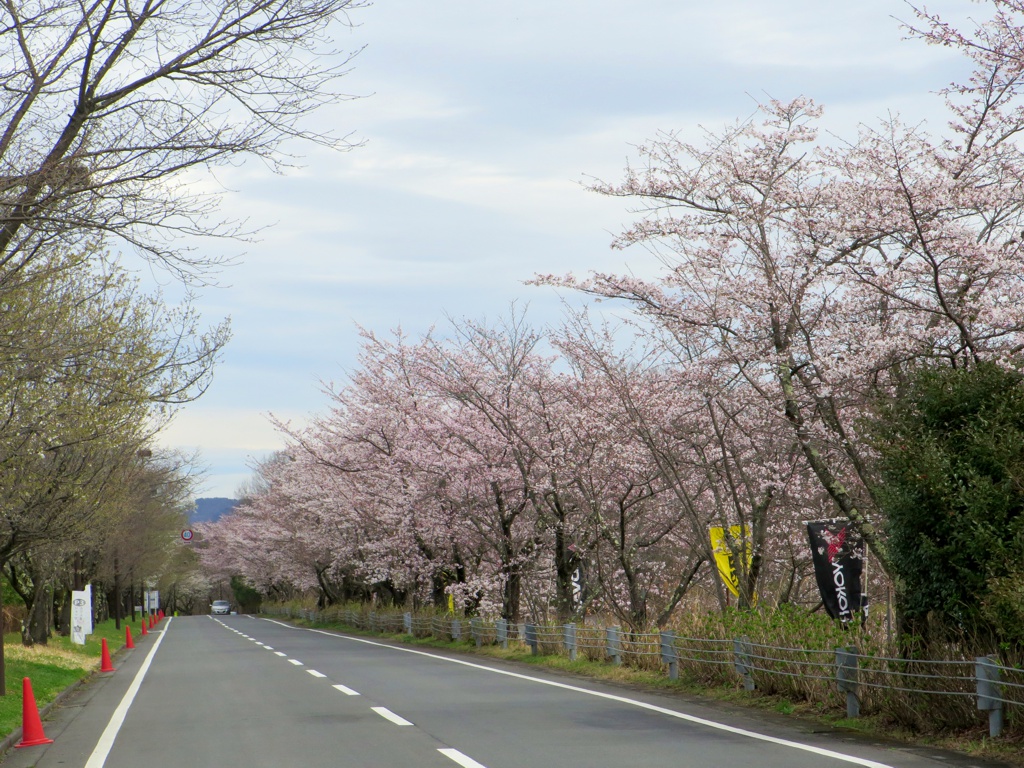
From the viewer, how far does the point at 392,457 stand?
33.2 metres

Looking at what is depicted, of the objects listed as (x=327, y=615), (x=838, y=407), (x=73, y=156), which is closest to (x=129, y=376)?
(x=73, y=156)

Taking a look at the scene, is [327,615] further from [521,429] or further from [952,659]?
[952,659]

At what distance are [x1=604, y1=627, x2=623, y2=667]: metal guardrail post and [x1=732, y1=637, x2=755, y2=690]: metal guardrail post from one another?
451cm

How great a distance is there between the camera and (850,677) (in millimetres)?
11234

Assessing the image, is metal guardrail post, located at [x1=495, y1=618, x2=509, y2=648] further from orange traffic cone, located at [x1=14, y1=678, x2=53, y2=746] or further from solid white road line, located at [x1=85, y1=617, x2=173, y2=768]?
orange traffic cone, located at [x1=14, y1=678, x2=53, y2=746]

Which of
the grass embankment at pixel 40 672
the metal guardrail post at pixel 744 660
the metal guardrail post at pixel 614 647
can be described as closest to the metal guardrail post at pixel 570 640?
the metal guardrail post at pixel 614 647

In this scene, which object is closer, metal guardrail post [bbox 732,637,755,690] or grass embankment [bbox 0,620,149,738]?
metal guardrail post [bbox 732,637,755,690]

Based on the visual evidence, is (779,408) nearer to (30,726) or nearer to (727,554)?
(727,554)

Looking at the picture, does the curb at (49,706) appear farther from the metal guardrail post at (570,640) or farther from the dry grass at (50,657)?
the metal guardrail post at (570,640)

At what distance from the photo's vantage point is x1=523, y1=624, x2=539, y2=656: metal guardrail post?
23.1 metres

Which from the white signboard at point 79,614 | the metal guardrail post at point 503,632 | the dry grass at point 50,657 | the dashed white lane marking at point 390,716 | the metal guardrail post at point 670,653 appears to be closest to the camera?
the dashed white lane marking at point 390,716

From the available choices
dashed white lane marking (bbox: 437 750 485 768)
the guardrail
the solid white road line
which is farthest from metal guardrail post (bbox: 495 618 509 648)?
dashed white lane marking (bbox: 437 750 485 768)

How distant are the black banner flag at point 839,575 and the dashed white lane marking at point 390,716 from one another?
6472 mm

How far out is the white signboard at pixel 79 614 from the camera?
102ft
